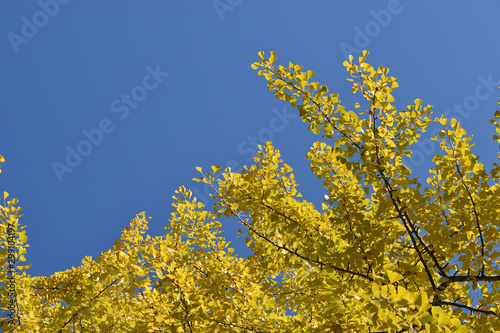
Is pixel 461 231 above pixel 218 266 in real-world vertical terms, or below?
below

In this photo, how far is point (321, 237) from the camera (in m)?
3.41

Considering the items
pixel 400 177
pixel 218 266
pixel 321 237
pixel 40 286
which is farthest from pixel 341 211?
pixel 40 286

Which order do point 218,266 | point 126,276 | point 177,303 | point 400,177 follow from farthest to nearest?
point 218,266 → point 126,276 → point 400,177 → point 177,303

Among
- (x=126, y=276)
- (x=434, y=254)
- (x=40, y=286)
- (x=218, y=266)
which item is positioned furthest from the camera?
(x=40, y=286)

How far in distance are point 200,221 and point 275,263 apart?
1.10m

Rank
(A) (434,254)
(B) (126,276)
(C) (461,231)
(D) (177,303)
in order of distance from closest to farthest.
Answer: (D) (177,303)
(C) (461,231)
(A) (434,254)
(B) (126,276)

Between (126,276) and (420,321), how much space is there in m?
2.98

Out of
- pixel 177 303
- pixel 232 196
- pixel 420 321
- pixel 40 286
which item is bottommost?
pixel 420 321

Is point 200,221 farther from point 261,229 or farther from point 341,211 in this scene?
point 341,211

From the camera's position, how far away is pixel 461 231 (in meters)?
3.38

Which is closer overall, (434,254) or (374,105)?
(374,105)

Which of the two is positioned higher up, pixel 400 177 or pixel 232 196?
pixel 232 196

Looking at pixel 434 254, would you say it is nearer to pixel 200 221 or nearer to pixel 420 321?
pixel 420 321

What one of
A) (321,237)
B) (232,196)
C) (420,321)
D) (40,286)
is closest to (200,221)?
(232,196)
